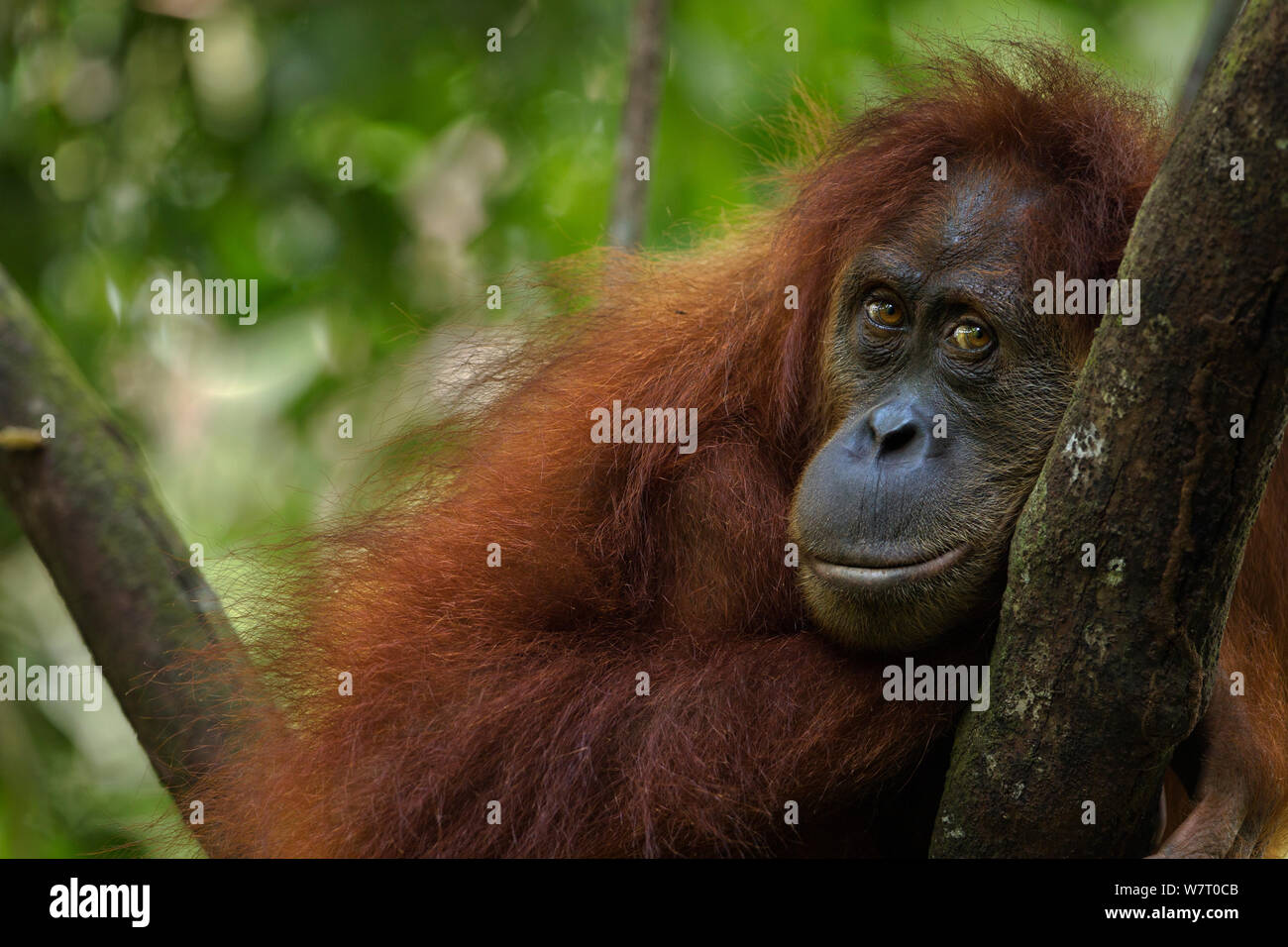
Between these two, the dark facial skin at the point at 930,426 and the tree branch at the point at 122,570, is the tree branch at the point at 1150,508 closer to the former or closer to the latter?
the dark facial skin at the point at 930,426

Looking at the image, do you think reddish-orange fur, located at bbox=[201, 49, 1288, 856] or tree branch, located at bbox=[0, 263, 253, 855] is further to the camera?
tree branch, located at bbox=[0, 263, 253, 855]

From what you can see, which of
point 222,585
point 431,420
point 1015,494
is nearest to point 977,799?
point 1015,494

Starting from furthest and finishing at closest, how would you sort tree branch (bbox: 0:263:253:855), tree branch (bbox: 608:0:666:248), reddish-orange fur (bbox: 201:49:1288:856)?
tree branch (bbox: 608:0:666:248) → tree branch (bbox: 0:263:253:855) → reddish-orange fur (bbox: 201:49:1288:856)

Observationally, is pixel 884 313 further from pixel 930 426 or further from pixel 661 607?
pixel 661 607

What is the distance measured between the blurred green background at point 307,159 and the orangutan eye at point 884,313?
1995mm

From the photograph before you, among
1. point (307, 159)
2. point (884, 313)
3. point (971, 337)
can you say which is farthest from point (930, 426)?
point (307, 159)

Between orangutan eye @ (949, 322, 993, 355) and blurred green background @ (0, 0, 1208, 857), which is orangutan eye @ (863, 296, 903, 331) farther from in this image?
blurred green background @ (0, 0, 1208, 857)

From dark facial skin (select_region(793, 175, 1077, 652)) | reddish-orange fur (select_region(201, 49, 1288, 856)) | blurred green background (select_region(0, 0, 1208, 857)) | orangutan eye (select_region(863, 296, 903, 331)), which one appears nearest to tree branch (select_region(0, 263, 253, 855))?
reddish-orange fur (select_region(201, 49, 1288, 856))

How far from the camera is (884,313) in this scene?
8.98 ft

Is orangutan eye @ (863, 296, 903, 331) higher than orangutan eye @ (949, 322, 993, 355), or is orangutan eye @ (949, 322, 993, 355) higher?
orangutan eye @ (863, 296, 903, 331)

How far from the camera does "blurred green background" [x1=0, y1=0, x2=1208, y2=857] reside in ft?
15.3

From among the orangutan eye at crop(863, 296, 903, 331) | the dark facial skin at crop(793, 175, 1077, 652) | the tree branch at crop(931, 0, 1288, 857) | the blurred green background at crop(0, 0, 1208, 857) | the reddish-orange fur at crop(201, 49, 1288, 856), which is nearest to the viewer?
the tree branch at crop(931, 0, 1288, 857)

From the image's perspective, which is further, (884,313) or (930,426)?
(884,313)

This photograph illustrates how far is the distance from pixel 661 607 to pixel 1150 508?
1.24 metres
